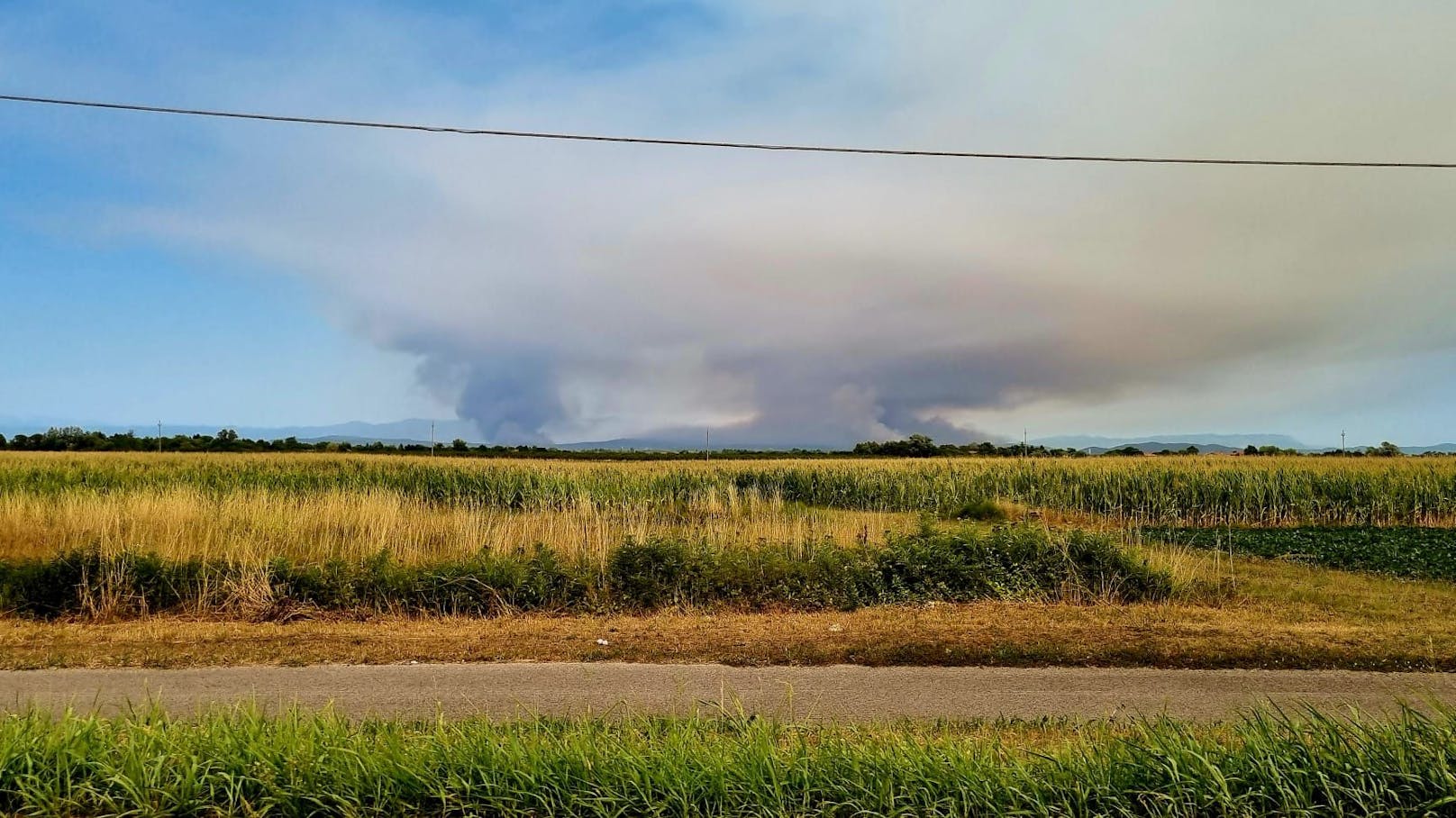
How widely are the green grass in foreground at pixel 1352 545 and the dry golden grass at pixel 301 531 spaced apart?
29.3ft

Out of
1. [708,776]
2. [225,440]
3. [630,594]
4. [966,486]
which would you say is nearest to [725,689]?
[708,776]

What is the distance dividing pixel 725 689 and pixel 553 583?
16.2ft

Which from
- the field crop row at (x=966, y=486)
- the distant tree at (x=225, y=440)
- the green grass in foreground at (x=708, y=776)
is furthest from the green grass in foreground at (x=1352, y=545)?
the distant tree at (x=225, y=440)

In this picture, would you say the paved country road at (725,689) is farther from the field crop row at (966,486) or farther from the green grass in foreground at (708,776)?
the field crop row at (966,486)

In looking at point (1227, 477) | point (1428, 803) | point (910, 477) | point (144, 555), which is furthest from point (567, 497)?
point (1428, 803)

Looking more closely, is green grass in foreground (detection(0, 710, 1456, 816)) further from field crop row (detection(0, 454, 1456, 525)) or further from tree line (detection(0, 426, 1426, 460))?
tree line (detection(0, 426, 1426, 460))

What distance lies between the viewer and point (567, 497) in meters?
28.0

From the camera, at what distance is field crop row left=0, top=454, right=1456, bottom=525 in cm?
2722

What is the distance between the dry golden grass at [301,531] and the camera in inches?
551

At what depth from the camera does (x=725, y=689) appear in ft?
24.6

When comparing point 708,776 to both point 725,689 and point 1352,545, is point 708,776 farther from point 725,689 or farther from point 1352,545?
point 1352,545

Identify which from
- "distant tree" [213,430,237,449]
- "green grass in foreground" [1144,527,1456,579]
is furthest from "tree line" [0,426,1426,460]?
"green grass in foreground" [1144,527,1456,579]

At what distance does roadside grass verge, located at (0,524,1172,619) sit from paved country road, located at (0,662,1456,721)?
314 cm

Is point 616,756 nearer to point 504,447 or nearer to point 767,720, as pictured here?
point 767,720
